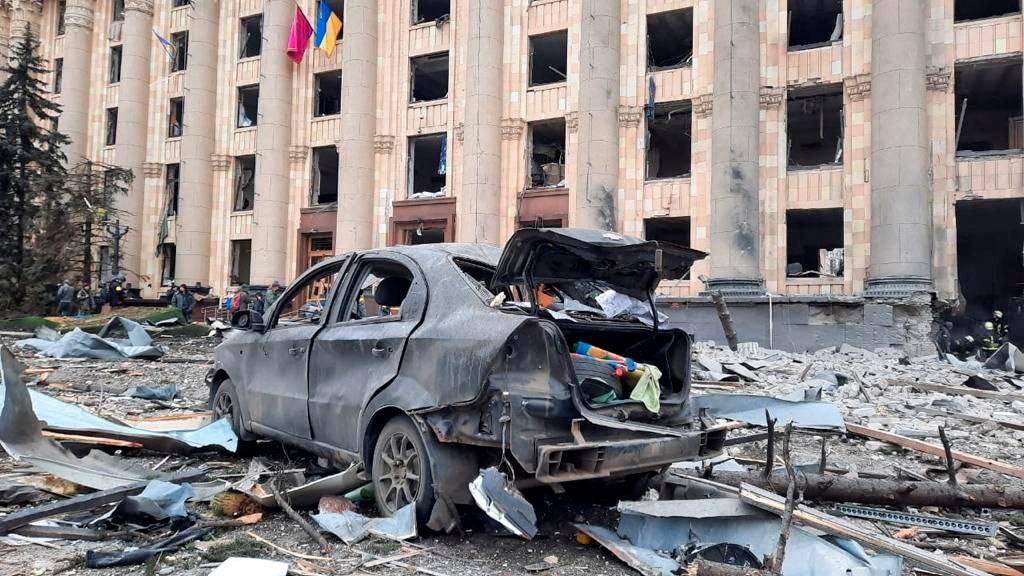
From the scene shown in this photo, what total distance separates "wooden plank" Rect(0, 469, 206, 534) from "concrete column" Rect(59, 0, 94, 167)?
3145 cm

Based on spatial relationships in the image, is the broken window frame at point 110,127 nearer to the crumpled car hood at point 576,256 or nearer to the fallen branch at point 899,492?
the crumpled car hood at point 576,256

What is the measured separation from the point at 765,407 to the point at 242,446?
190 inches

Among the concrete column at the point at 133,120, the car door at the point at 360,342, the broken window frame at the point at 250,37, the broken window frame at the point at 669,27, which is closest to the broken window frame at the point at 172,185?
the concrete column at the point at 133,120

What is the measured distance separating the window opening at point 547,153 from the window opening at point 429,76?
431 centimetres

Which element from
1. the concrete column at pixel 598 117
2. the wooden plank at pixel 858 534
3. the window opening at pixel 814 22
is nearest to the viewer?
the wooden plank at pixel 858 534

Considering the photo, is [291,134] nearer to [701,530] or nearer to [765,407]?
[765,407]

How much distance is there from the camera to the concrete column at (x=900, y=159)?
16.0 meters

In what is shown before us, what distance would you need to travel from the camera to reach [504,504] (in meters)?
3.33

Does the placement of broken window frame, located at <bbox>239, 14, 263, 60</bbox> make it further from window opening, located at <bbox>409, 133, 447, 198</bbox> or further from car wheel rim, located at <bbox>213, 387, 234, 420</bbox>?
car wheel rim, located at <bbox>213, 387, 234, 420</bbox>

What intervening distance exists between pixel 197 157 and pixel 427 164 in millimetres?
8853

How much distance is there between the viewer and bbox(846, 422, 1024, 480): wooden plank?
5.21m

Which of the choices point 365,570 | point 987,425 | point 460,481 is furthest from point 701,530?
point 987,425

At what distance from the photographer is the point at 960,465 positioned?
5.55 meters

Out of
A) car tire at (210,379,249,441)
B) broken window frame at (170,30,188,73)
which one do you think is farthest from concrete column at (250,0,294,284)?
car tire at (210,379,249,441)
